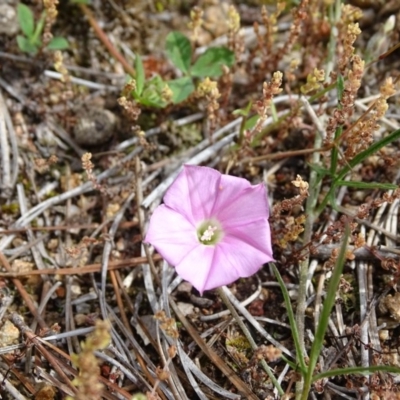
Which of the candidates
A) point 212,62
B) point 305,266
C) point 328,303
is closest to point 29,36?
point 212,62

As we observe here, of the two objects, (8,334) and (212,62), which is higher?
(212,62)

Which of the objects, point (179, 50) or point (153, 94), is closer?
point (153, 94)

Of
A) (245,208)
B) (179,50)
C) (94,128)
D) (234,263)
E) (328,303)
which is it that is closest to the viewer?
(328,303)

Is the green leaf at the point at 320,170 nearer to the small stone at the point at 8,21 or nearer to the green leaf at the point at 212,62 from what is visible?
the green leaf at the point at 212,62

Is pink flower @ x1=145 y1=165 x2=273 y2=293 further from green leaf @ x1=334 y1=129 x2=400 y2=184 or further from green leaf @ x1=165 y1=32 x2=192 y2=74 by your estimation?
green leaf @ x1=165 y1=32 x2=192 y2=74

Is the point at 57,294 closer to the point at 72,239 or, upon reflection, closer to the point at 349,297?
the point at 72,239

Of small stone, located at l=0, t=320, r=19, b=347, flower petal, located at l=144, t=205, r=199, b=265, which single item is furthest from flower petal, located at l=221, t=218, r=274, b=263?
small stone, located at l=0, t=320, r=19, b=347

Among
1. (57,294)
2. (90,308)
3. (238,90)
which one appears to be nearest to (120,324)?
(90,308)

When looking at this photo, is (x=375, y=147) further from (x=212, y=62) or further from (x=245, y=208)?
(x=212, y=62)
